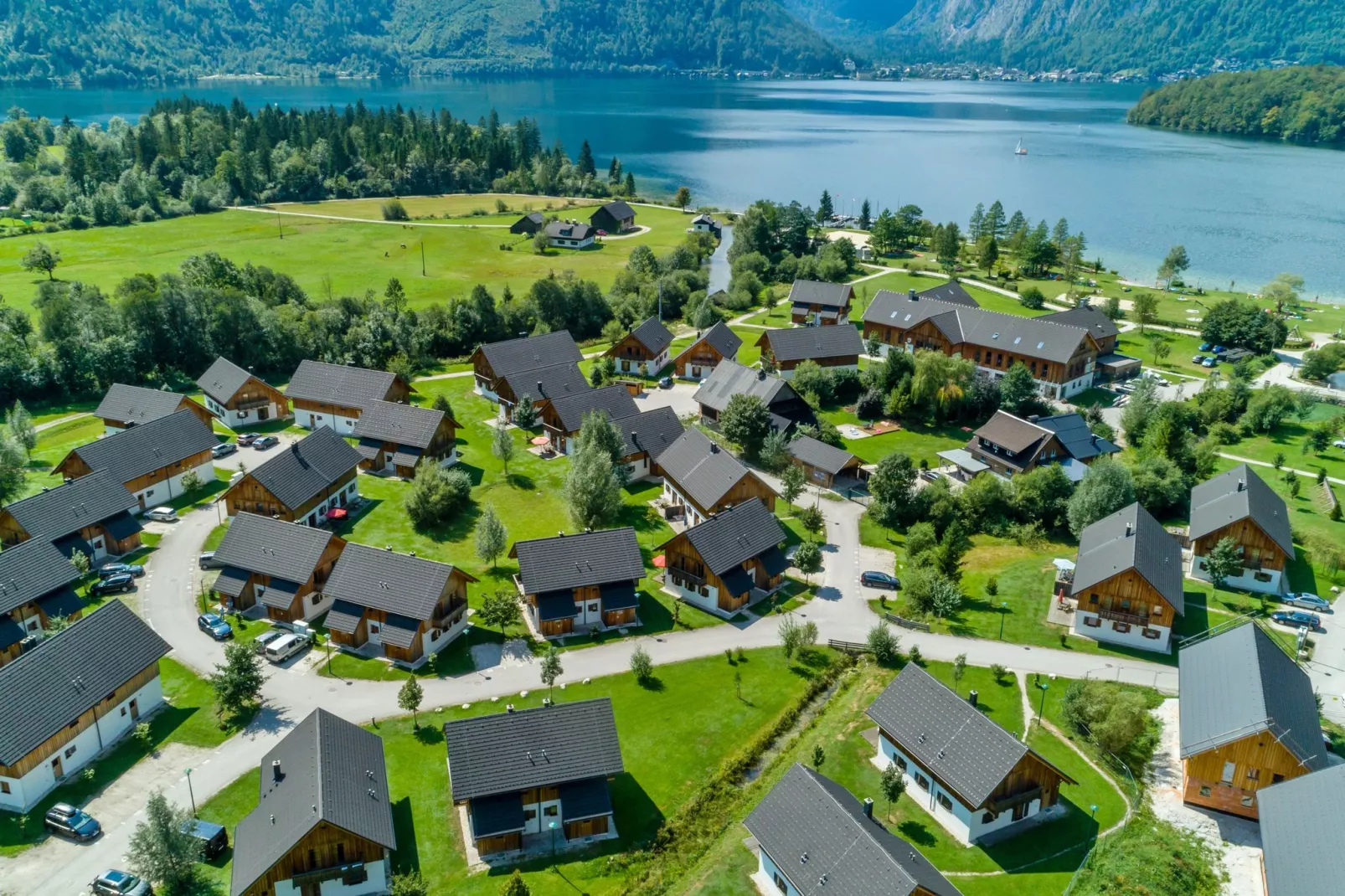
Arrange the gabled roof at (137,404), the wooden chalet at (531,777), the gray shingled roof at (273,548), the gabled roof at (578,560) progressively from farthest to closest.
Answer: the gabled roof at (137,404) → the gray shingled roof at (273,548) → the gabled roof at (578,560) → the wooden chalet at (531,777)

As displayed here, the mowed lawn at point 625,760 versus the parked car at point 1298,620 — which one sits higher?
the parked car at point 1298,620

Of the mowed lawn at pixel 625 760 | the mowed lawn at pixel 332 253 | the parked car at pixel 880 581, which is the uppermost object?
the mowed lawn at pixel 332 253

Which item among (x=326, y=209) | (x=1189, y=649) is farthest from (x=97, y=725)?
(x=326, y=209)

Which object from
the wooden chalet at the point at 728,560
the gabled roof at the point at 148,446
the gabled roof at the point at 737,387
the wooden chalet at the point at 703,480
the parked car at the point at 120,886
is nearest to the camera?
the parked car at the point at 120,886

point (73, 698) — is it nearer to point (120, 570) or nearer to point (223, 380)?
point (120, 570)

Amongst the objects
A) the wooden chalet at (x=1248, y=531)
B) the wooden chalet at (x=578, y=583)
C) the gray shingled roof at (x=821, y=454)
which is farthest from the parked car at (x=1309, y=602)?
the wooden chalet at (x=578, y=583)

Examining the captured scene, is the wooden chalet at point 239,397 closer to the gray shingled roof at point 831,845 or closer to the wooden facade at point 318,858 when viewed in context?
the wooden facade at point 318,858

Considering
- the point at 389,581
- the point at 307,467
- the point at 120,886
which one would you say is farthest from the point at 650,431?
the point at 120,886
